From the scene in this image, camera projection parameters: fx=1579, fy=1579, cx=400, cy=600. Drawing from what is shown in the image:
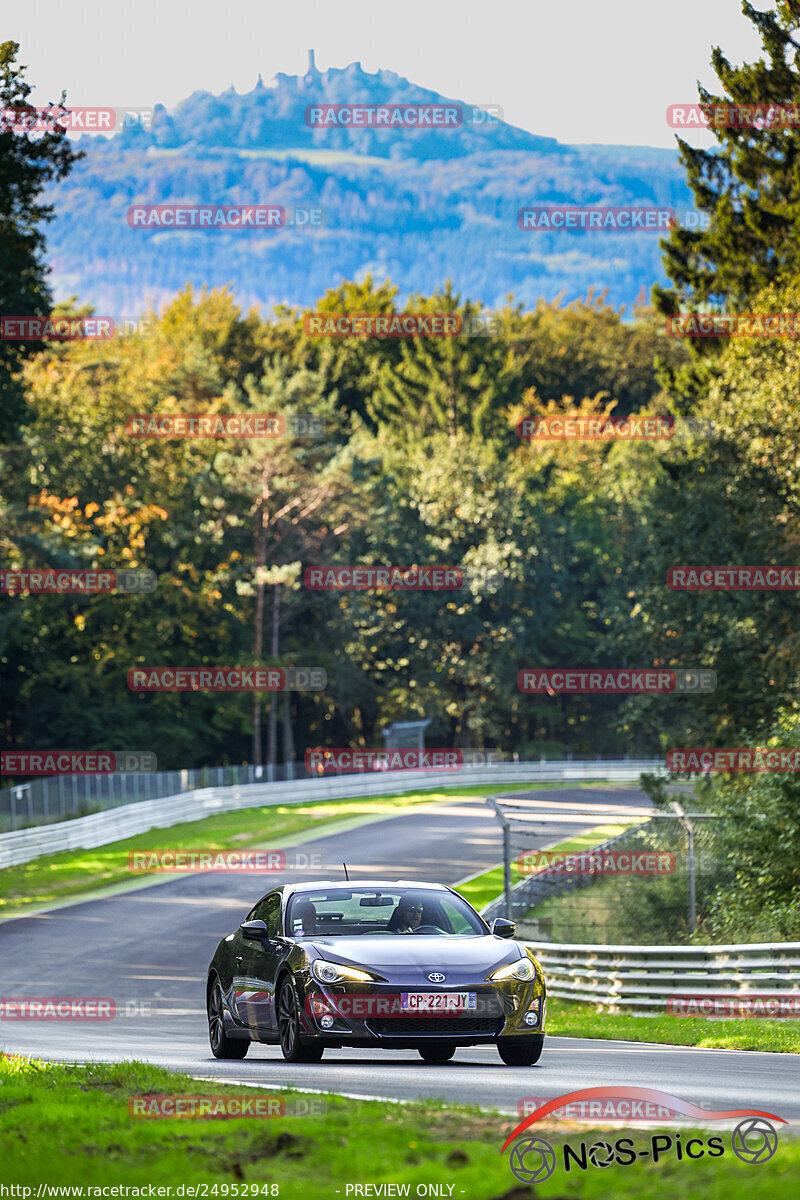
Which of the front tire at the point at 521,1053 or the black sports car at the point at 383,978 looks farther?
the front tire at the point at 521,1053

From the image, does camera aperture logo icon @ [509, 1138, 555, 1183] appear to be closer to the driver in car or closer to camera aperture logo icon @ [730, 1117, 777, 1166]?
camera aperture logo icon @ [730, 1117, 777, 1166]

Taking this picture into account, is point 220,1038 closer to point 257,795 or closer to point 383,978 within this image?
point 383,978

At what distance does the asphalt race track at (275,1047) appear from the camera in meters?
10.0

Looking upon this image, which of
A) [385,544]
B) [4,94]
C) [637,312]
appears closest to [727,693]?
[4,94]

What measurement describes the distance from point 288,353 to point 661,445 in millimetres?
22082

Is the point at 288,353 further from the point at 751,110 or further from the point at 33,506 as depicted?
the point at 751,110

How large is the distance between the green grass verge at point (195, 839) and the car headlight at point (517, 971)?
23.5 m

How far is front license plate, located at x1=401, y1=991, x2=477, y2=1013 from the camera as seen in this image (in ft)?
35.4

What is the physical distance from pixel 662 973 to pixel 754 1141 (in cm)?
1367

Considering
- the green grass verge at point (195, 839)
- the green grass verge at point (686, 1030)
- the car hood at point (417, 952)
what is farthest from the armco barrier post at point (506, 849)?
the green grass verge at point (195, 839)

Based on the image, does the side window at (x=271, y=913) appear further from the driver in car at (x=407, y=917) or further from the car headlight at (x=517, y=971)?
the car headlight at (x=517, y=971)

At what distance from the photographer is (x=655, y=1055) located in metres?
13.5

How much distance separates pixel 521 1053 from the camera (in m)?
11.5

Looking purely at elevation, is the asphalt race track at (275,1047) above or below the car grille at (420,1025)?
below
